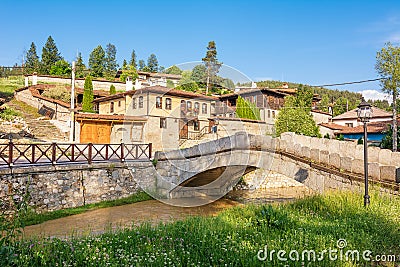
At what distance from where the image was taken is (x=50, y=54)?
60281 millimetres

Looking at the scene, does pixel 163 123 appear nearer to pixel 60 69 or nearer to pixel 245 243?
pixel 245 243

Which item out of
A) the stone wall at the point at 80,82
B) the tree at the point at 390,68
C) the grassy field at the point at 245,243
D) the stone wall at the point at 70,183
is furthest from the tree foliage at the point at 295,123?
the stone wall at the point at 80,82

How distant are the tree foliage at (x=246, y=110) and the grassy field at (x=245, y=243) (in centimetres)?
440

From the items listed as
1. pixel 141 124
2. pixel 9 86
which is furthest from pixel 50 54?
pixel 141 124

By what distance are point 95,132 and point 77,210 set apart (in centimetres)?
1329

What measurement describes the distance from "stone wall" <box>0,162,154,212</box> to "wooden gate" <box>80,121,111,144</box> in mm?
10833

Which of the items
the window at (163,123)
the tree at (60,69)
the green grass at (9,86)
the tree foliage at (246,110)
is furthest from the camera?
the tree at (60,69)

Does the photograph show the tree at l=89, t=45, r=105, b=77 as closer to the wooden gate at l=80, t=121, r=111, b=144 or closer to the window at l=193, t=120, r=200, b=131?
the wooden gate at l=80, t=121, r=111, b=144

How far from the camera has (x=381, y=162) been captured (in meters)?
9.04

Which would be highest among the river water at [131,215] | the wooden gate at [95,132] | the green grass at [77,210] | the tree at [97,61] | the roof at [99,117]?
the tree at [97,61]

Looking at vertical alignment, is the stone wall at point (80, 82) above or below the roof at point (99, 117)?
above

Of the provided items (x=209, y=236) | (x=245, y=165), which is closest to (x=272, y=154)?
(x=245, y=165)

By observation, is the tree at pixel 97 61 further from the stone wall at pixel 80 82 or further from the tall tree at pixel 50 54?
the stone wall at pixel 80 82

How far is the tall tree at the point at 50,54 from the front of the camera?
2274 inches
